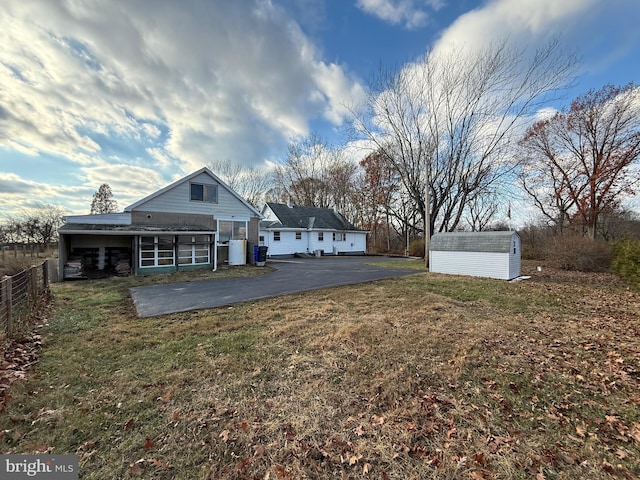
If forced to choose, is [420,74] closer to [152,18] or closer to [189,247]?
[152,18]

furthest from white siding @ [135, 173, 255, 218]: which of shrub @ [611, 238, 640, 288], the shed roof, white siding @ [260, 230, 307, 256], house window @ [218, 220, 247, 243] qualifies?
shrub @ [611, 238, 640, 288]

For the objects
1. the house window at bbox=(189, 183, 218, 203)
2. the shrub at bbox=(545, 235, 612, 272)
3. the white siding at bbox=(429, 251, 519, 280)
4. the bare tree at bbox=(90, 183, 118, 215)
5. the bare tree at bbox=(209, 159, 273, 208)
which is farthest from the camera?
the bare tree at bbox=(90, 183, 118, 215)

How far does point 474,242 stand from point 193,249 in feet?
45.3

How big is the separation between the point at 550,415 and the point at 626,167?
2212 centimetres

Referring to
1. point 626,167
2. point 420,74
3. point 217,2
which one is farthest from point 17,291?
point 626,167

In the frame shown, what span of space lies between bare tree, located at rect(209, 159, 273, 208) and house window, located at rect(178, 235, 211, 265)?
21579 mm

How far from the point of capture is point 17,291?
5066 mm

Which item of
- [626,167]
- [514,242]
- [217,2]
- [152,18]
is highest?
[217,2]

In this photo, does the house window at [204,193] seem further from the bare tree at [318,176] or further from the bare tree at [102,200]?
the bare tree at [102,200]

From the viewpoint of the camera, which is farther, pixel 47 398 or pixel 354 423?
pixel 47 398

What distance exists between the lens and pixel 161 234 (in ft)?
39.3

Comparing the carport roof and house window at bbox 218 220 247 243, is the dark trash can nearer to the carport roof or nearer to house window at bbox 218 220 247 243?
house window at bbox 218 220 247 243

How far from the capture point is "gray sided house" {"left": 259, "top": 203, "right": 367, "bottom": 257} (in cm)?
2286

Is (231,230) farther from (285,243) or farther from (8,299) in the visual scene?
(8,299)
